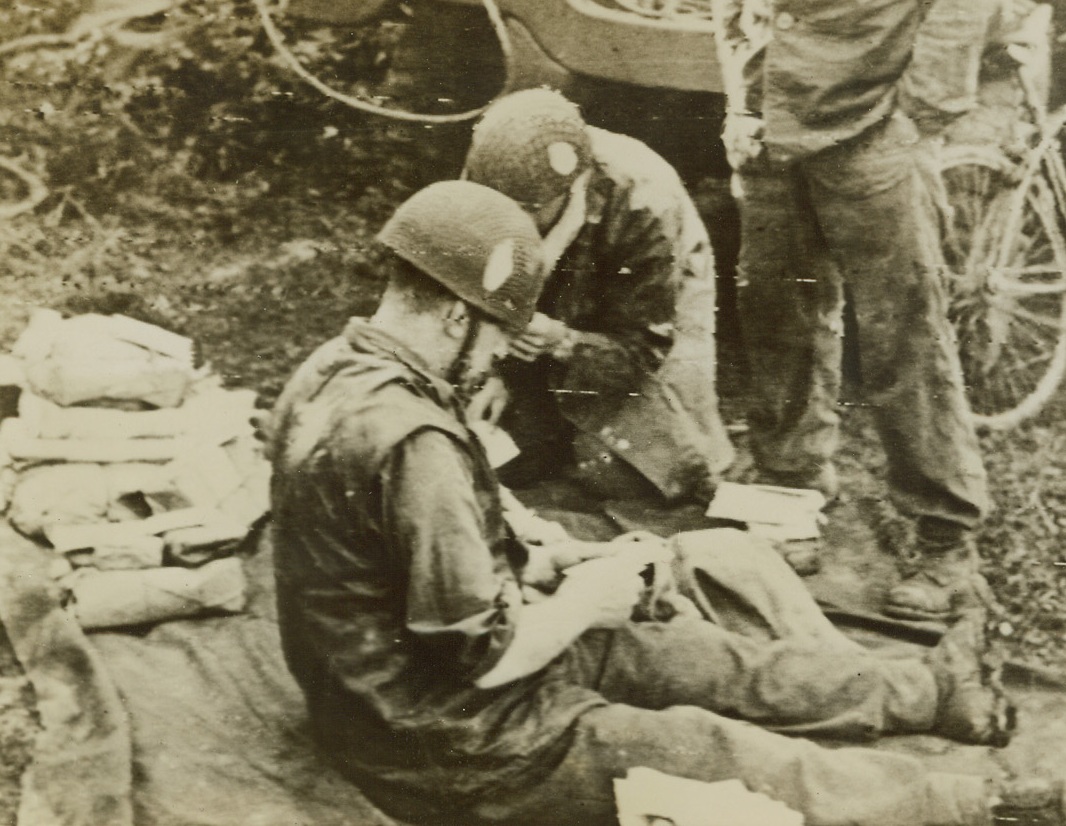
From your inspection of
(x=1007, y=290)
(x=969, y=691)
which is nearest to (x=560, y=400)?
(x=1007, y=290)

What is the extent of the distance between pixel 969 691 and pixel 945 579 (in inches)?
13.1

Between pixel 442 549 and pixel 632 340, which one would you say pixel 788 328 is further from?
pixel 442 549

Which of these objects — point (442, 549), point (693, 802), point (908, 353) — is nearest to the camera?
point (442, 549)

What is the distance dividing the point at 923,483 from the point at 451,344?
1.49m

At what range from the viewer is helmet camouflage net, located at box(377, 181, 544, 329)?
323cm

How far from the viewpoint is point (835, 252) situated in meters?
3.48

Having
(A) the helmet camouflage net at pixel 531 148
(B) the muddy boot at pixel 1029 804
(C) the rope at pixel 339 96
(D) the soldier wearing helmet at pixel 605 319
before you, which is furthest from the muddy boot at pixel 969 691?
(C) the rope at pixel 339 96

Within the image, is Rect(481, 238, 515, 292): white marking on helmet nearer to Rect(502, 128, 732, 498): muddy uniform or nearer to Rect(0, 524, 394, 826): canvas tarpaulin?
Rect(502, 128, 732, 498): muddy uniform

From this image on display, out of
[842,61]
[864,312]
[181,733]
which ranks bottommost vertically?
[181,733]

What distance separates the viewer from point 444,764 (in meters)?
3.34

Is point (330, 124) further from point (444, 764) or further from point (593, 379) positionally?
point (444, 764)

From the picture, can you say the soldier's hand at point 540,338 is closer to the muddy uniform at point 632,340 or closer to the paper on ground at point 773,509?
the muddy uniform at point 632,340

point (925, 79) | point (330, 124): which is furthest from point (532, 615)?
point (925, 79)

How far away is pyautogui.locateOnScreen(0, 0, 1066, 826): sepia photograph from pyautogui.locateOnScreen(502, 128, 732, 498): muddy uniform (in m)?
0.01
